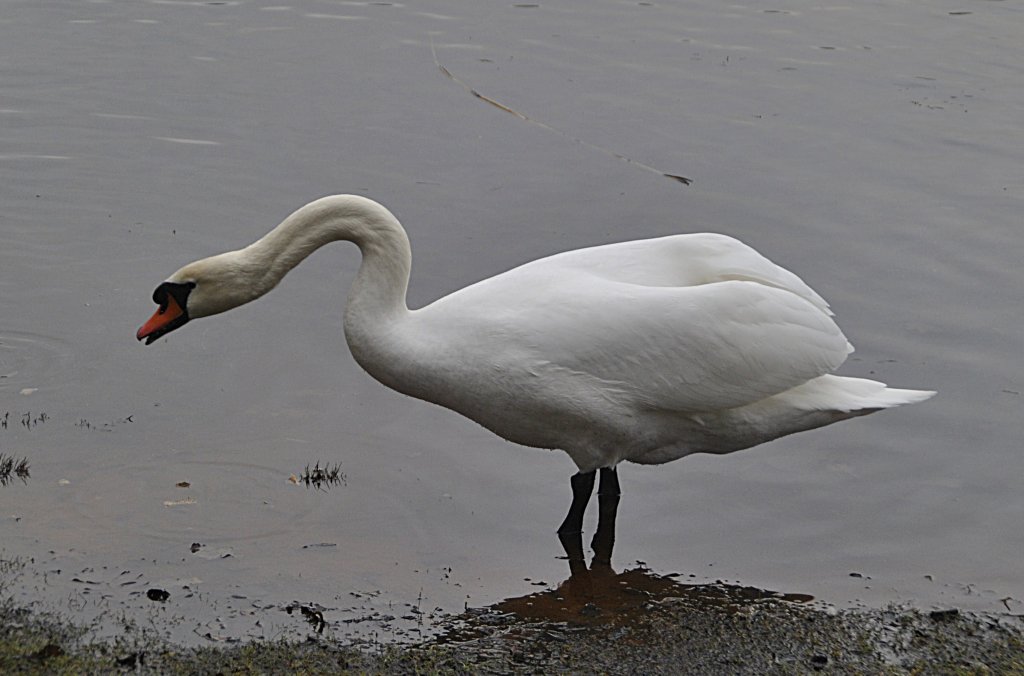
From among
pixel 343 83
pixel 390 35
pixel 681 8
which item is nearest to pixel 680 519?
pixel 343 83

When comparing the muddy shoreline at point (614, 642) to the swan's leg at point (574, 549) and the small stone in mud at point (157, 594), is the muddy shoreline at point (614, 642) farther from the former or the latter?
the small stone in mud at point (157, 594)

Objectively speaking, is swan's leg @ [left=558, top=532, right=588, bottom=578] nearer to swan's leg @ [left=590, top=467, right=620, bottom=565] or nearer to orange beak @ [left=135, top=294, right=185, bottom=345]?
swan's leg @ [left=590, top=467, right=620, bottom=565]

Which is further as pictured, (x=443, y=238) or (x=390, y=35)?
(x=390, y=35)

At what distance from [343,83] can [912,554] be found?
801 centimetres

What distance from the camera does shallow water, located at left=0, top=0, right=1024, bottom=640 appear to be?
6785mm

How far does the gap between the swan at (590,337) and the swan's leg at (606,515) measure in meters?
Result: 0.20

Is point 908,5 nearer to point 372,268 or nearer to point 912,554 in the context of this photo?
point 912,554

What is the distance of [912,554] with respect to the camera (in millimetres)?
7121

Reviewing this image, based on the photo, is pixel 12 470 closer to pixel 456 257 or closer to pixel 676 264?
pixel 676 264

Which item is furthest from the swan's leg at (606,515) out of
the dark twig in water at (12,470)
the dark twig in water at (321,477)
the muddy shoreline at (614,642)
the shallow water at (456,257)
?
the dark twig in water at (12,470)

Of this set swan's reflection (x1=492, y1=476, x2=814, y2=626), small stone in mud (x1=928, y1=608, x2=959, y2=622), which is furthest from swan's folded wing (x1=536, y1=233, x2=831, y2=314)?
small stone in mud (x1=928, y1=608, x2=959, y2=622)

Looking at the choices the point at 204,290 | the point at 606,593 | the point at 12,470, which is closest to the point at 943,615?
the point at 606,593

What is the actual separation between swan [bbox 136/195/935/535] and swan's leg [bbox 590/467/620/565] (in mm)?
199

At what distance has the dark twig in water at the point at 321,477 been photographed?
730 centimetres
